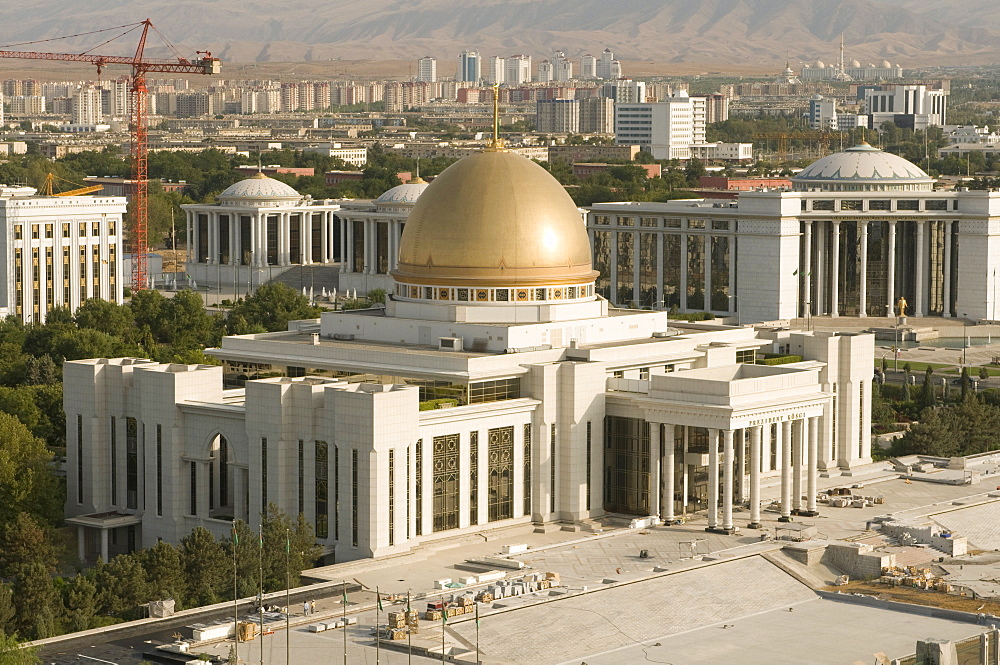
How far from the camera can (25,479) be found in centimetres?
5712

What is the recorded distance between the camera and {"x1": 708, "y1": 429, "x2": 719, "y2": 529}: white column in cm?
5566

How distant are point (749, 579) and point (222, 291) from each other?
82403mm

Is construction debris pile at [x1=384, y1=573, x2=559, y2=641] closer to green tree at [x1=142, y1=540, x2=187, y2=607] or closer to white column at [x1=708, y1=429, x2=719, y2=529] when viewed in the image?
green tree at [x1=142, y1=540, x2=187, y2=607]

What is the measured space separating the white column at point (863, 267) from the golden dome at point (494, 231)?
54361 millimetres

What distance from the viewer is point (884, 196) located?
11244 cm

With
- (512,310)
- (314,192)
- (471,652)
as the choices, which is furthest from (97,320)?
(314,192)

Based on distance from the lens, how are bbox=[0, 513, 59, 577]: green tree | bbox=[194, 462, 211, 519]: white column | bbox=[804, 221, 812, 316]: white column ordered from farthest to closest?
bbox=[804, 221, 812, 316]: white column → bbox=[194, 462, 211, 519]: white column → bbox=[0, 513, 59, 577]: green tree

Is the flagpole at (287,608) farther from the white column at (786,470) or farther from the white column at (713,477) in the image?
the white column at (786,470)

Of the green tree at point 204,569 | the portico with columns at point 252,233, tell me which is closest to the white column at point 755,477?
the green tree at point 204,569

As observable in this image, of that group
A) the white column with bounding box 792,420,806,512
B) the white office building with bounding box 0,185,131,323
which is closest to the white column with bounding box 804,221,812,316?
the white office building with bounding box 0,185,131,323

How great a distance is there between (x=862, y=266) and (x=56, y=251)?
135 ft

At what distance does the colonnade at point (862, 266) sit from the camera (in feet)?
371

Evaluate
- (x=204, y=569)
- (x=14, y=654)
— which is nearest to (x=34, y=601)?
(x=204, y=569)

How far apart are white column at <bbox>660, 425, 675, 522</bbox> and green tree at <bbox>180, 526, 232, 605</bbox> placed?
12.7 meters
